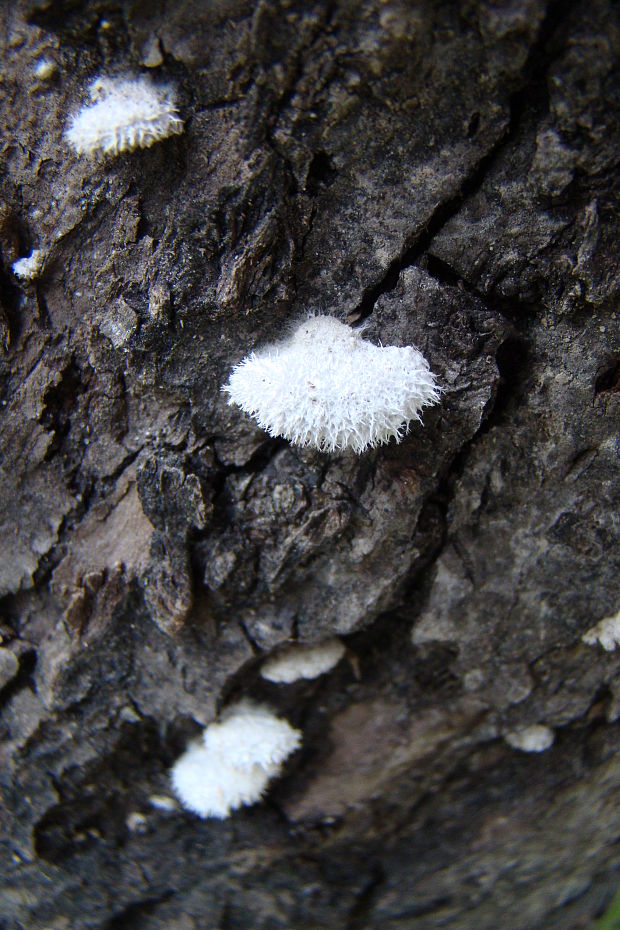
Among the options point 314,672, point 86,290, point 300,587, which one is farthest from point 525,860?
point 86,290

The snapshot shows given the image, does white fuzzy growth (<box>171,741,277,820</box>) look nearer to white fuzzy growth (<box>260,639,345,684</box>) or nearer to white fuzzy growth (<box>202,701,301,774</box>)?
white fuzzy growth (<box>202,701,301,774</box>)

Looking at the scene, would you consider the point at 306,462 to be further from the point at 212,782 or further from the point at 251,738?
the point at 212,782

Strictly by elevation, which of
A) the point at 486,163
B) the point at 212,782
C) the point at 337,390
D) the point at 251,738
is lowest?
the point at 212,782

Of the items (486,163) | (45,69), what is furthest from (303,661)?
(45,69)

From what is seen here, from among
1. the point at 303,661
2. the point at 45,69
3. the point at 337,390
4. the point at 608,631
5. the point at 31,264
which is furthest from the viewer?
the point at 303,661

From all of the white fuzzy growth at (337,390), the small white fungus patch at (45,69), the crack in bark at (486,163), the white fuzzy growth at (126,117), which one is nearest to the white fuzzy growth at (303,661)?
the white fuzzy growth at (337,390)

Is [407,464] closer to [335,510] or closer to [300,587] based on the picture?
[335,510]

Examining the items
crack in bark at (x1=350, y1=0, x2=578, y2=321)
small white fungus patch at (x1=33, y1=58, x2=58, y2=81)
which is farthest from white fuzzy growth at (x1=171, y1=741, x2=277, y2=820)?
small white fungus patch at (x1=33, y1=58, x2=58, y2=81)

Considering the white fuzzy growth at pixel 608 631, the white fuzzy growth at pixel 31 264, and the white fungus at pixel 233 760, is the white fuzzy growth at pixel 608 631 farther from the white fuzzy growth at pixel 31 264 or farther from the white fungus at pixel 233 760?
the white fuzzy growth at pixel 31 264
